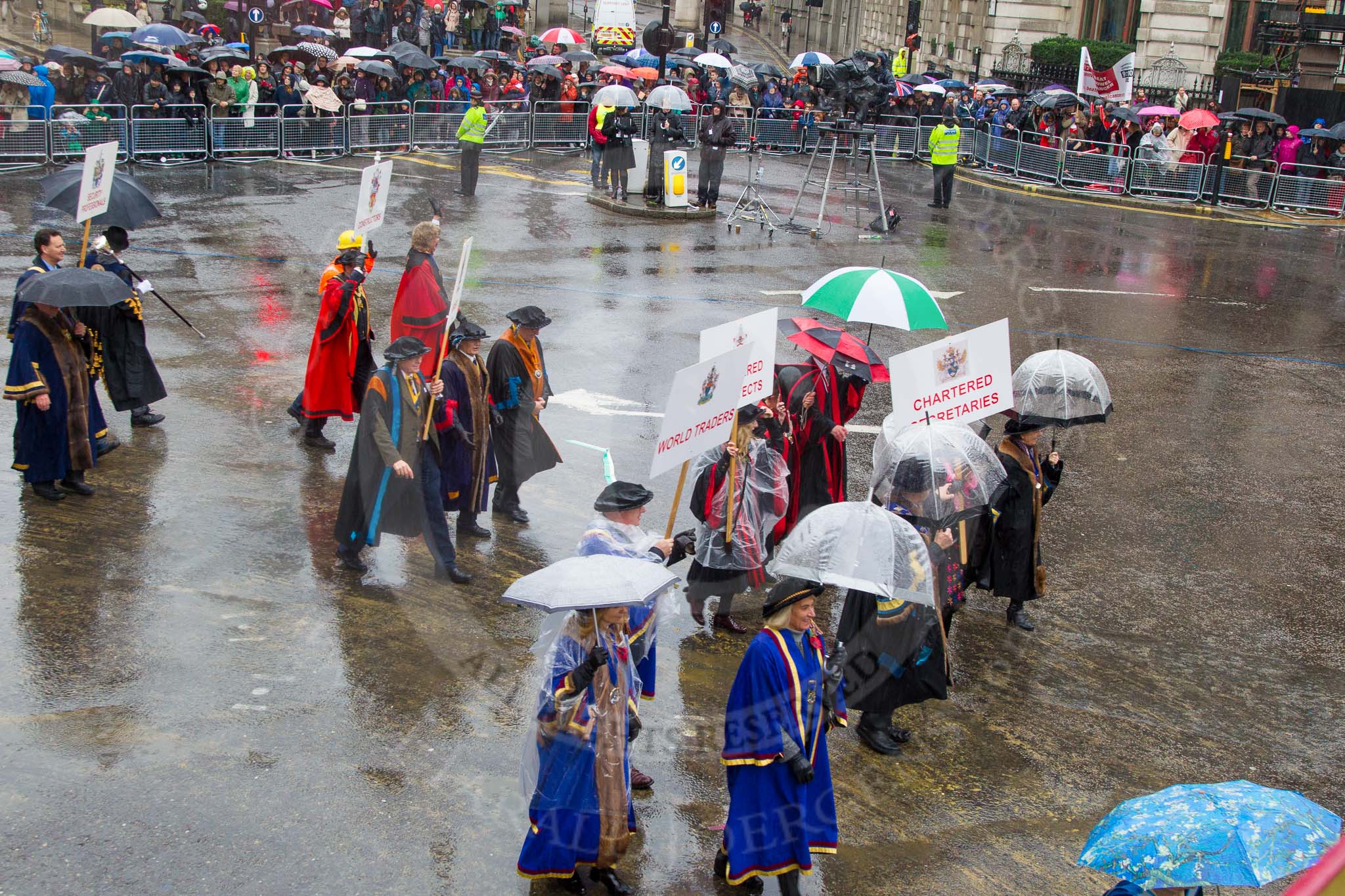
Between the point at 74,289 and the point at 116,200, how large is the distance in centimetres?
270

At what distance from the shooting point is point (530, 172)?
83.2 ft

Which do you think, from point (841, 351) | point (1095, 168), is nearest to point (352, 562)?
point (841, 351)

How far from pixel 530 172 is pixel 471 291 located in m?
10.4

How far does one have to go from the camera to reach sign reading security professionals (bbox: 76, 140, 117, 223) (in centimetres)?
1045

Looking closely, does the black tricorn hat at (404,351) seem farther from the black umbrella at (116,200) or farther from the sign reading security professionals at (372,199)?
the black umbrella at (116,200)

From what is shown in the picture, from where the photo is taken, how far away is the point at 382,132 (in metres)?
26.0

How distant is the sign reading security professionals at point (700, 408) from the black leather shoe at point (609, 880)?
1754mm

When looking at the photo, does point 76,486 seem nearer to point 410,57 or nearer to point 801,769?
point 801,769

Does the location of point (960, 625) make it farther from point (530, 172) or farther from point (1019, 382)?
point (530, 172)

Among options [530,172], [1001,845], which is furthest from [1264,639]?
[530,172]

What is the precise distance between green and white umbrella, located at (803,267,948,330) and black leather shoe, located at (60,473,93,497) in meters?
5.10

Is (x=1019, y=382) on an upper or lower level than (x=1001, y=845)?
upper

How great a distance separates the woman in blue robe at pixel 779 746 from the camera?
5.25 m

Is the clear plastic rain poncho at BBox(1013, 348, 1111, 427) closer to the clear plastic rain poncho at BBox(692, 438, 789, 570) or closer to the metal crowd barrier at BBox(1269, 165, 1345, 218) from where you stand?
the clear plastic rain poncho at BBox(692, 438, 789, 570)
